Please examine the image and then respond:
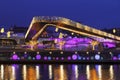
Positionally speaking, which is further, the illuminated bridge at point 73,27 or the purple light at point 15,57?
the illuminated bridge at point 73,27

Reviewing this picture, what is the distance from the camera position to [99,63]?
4678 centimetres

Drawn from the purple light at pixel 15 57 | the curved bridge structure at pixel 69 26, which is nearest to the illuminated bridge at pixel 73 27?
the curved bridge structure at pixel 69 26

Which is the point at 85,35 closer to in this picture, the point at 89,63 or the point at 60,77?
the point at 89,63

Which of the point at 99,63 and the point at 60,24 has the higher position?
the point at 60,24

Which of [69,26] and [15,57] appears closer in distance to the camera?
[15,57]

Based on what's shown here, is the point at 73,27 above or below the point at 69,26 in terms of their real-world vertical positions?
below

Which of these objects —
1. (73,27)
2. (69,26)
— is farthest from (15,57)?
(69,26)

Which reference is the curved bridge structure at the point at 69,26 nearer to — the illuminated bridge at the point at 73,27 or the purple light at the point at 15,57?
the illuminated bridge at the point at 73,27

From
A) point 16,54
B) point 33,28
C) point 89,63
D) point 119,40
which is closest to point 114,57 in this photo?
point 89,63

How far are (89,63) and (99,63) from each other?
122 centimetres

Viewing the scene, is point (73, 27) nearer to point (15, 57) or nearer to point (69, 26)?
point (69, 26)

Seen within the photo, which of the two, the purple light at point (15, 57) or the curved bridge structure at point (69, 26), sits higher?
the curved bridge structure at point (69, 26)

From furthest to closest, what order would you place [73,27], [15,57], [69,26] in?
[69,26], [73,27], [15,57]

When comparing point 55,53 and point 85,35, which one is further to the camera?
point 85,35
